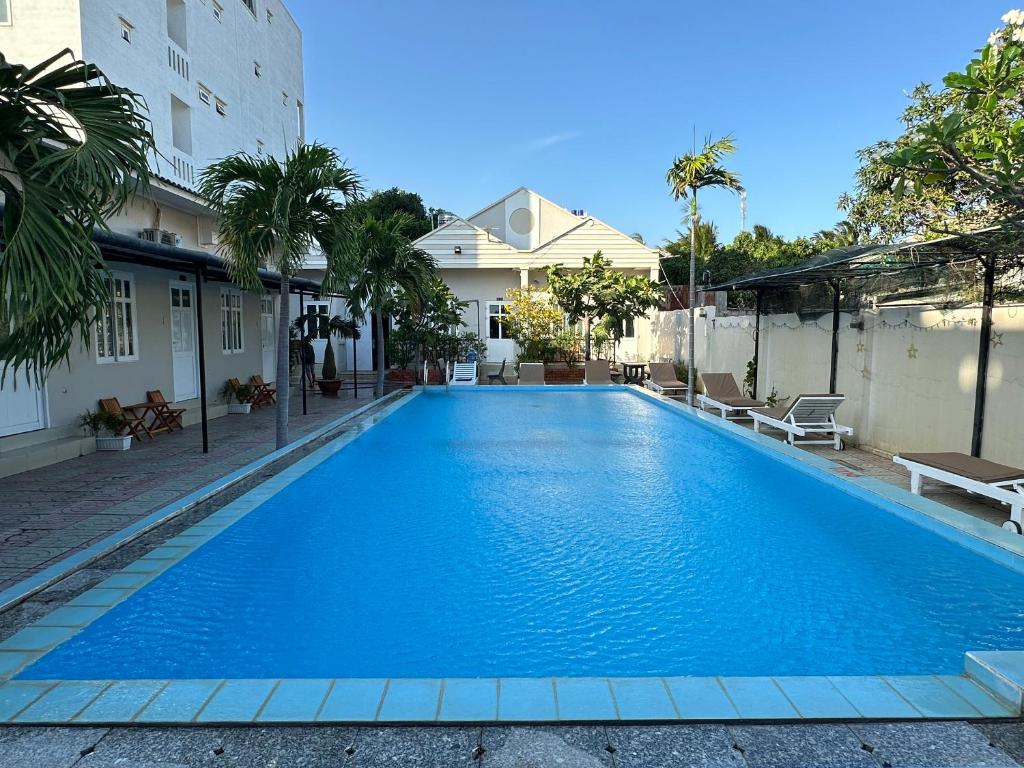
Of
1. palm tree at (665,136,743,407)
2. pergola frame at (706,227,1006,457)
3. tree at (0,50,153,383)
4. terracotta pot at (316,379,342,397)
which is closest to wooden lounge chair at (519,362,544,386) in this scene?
terracotta pot at (316,379,342,397)

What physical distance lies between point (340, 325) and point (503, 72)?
11332 millimetres

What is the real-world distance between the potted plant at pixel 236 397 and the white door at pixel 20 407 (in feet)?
16.6

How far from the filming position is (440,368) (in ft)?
64.5

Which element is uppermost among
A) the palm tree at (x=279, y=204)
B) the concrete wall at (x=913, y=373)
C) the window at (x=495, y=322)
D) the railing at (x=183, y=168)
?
the railing at (x=183, y=168)

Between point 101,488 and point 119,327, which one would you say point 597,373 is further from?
point 101,488

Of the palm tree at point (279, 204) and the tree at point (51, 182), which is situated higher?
the palm tree at point (279, 204)

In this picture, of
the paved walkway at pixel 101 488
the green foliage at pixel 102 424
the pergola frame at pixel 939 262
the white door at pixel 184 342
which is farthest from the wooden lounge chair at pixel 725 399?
the white door at pixel 184 342

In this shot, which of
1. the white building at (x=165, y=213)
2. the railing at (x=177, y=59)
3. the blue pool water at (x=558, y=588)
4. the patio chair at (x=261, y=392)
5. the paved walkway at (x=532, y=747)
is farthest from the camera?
the railing at (x=177, y=59)

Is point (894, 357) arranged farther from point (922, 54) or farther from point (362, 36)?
point (362, 36)

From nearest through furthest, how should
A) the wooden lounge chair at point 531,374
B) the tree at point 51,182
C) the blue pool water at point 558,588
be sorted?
the tree at point 51,182 < the blue pool water at point 558,588 < the wooden lounge chair at point 531,374

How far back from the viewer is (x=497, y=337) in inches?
969

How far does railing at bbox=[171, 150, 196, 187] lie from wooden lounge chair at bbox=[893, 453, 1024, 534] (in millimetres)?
16617

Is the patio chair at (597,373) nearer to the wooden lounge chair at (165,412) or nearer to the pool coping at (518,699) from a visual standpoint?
the wooden lounge chair at (165,412)

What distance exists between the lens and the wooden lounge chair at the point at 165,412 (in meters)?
10.7
